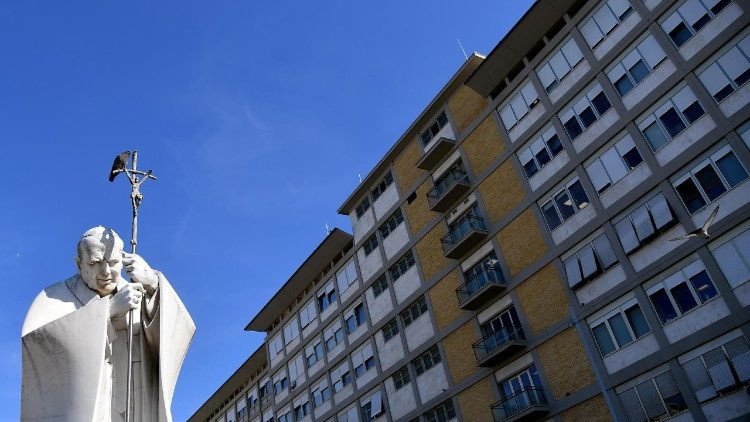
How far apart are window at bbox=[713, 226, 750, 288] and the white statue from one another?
1980 cm

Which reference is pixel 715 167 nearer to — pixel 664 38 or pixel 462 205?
pixel 664 38

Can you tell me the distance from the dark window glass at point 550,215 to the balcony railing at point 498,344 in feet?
15.5

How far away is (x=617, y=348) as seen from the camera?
24375mm

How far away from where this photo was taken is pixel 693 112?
2392 cm

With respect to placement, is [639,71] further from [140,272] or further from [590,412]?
[140,272]

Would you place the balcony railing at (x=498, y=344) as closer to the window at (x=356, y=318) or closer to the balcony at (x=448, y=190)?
the balcony at (x=448, y=190)

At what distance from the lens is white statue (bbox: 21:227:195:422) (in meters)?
6.07

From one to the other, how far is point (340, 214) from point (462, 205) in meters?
13.2

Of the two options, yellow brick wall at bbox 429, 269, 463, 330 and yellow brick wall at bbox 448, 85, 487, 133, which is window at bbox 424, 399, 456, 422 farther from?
yellow brick wall at bbox 448, 85, 487, 133

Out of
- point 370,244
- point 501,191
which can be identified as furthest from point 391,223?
point 501,191

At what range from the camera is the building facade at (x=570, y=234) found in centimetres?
2244

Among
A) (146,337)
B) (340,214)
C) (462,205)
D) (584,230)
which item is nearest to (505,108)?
(462,205)

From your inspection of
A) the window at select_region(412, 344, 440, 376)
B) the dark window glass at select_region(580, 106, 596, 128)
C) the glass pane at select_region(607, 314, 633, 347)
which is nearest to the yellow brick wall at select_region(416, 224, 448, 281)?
the window at select_region(412, 344, 440, 376)

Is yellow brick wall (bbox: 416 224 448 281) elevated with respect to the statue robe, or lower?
elevated
